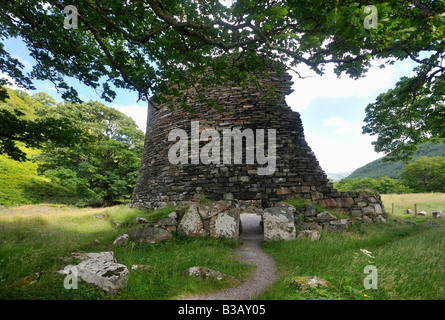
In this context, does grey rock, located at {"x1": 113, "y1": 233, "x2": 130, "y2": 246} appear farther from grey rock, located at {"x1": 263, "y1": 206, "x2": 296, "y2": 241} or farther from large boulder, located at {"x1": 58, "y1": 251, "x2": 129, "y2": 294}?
grey rock, located at {"x1": 263, "y1": 206, "x2": 296, "y2": 241}

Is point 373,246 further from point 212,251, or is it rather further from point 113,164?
point 113,164

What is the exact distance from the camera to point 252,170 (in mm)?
8234

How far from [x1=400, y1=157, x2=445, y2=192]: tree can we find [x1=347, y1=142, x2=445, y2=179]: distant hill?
11445 millimetres

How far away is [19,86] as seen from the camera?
5211 millimetres

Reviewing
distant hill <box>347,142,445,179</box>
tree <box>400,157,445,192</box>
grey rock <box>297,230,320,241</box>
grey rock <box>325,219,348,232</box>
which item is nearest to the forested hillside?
grey rock <box>297,230,320,241</box>

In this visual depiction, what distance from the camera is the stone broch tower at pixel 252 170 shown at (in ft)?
26.2

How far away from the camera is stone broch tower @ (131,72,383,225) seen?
797cm

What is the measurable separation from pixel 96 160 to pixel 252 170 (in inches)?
661

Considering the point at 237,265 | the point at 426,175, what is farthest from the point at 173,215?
the point at 426,175

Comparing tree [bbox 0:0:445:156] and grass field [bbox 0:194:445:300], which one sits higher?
tree [bbox 0:0:445:156]

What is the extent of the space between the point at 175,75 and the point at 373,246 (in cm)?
726

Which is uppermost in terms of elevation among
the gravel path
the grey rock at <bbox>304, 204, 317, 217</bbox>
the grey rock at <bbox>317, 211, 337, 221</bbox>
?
the grey rock at <bbox>304, 204, 317, 217</bbox>

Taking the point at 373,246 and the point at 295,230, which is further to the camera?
the point at 295,230
